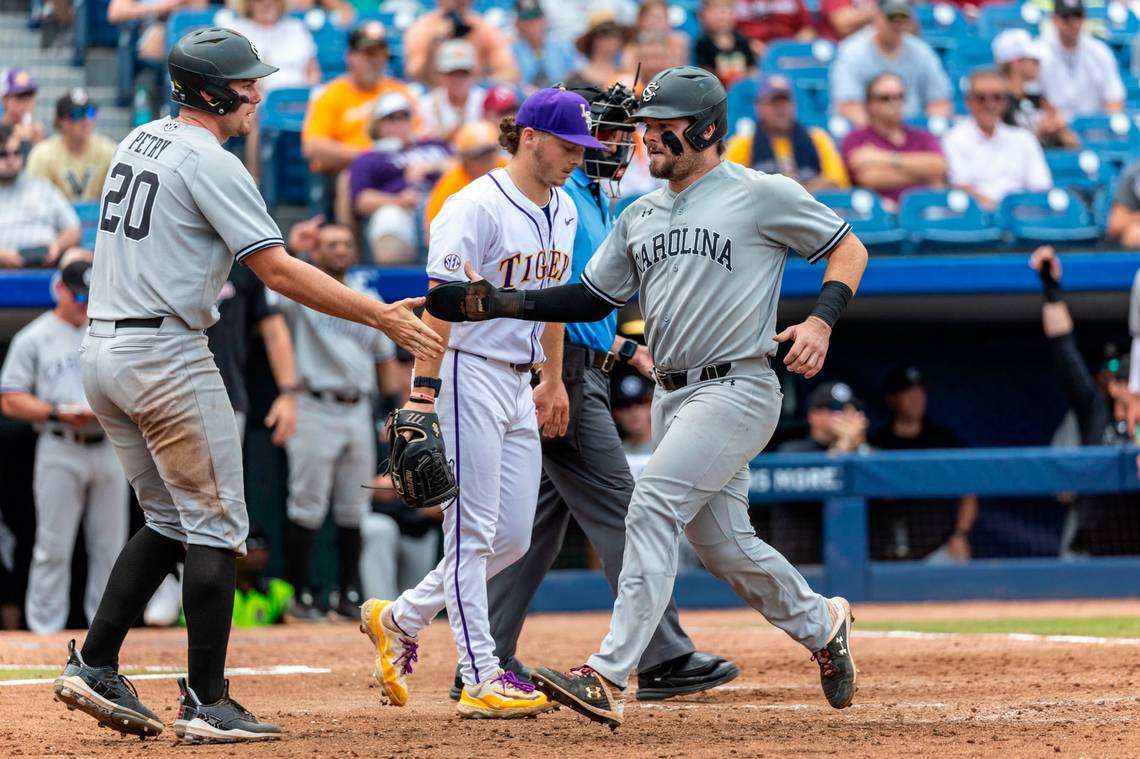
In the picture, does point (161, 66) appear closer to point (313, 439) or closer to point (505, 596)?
point (313, 439)

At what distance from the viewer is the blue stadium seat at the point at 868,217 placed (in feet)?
30.7

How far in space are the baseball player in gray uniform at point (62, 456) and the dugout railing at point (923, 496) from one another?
2.36m

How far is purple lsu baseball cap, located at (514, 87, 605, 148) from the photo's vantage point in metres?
4.65

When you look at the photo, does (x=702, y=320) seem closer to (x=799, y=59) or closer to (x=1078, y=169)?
(x=1078, y=169)

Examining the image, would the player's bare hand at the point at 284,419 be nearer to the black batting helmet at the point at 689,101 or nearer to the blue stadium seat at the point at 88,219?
the blue stadium seat at the point at 88,219

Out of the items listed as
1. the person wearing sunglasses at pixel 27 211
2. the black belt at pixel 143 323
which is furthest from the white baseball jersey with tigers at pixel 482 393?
the person wearing sunglasses at pixel 27 211

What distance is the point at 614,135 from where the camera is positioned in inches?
207

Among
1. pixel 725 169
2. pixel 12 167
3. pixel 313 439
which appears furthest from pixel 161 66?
pixel 725 169

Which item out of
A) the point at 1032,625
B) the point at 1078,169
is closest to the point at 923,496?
the point at 1032,625

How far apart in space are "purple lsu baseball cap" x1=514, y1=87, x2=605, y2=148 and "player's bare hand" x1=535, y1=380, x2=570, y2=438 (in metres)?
0.77

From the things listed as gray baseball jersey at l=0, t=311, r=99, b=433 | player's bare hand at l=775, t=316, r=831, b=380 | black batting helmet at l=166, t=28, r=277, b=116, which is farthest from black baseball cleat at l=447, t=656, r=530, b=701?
gray baseball jersey at l=0, t=311, r=99, b=433

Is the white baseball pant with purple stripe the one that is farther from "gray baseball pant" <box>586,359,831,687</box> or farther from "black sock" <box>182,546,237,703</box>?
"black sock" <box>182,546,237,703</box>

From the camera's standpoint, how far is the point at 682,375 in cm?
456

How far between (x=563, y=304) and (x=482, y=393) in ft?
1.15
